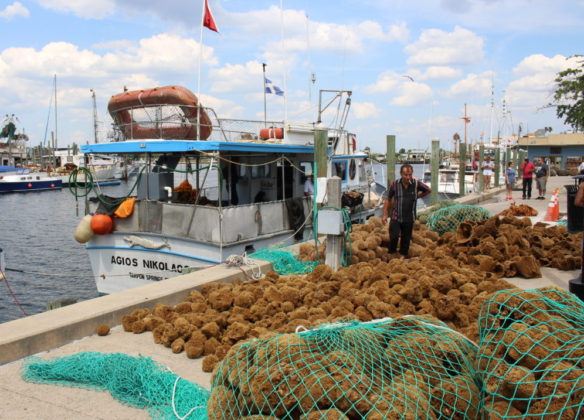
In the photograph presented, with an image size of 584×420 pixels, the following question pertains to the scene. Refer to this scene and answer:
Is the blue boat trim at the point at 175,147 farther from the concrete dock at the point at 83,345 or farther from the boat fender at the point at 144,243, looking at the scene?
the concrete dock at the point at 83,345

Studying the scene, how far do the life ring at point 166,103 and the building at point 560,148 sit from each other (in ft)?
182

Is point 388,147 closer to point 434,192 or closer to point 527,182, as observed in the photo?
point 434,192

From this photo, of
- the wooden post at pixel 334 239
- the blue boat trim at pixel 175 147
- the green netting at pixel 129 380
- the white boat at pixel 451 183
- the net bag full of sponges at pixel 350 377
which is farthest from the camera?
the white boat at pixel 451 183

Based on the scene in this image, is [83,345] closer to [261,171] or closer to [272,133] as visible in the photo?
[261,171]

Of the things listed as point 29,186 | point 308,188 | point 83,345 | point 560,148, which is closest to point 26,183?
point 29,186

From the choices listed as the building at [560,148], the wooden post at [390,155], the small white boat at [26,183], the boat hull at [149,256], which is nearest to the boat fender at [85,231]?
the boat hull at [149,256]

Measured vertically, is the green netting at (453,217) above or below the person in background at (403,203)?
below

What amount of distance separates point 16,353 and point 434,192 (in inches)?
645

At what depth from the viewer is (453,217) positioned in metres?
11.2

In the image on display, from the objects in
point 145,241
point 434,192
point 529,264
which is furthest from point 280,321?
point 434,192

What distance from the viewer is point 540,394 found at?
9.28 feet

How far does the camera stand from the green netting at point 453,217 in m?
11.0

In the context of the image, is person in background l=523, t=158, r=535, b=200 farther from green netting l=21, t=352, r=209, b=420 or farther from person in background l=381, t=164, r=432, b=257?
green netting l=21, t=352, r=209, b=420

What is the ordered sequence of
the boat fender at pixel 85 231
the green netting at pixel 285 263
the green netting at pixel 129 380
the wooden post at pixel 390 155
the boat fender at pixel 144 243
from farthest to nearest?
1. the wooden post at pixel 390 155
2. the boat fender at pixel 85 231
3. the boat fender at pixel 144 243
4. the green netting at pixel 285 263
5. the green netting at pixel 129 380
